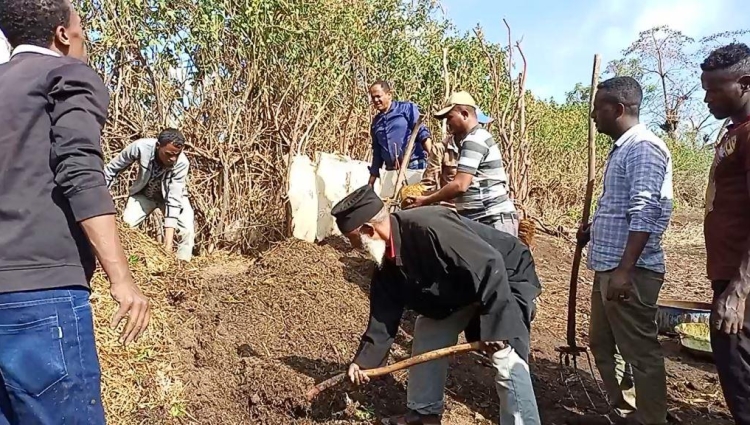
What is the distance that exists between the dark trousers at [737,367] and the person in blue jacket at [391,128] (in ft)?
12.9

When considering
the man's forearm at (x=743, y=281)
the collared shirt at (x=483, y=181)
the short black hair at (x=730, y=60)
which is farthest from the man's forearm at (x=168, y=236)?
the man's forearm at (x=743, y=281)

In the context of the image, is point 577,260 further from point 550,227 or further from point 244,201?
point 550,227

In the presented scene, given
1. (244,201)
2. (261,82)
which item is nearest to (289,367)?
(244,201)

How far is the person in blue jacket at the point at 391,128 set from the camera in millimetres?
6203

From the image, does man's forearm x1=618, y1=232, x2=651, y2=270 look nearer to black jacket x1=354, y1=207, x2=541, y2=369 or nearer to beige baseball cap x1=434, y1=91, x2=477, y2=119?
black jacket x1=354, y1=207, x2=541, y2=369

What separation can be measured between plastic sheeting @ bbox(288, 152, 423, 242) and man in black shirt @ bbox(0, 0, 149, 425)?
513cm

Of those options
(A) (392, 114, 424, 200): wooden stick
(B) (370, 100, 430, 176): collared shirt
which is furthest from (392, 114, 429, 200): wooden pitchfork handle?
(B) (370, 100, 430, 176): collared shirt

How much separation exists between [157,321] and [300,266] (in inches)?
69.7

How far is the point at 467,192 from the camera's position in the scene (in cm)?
417

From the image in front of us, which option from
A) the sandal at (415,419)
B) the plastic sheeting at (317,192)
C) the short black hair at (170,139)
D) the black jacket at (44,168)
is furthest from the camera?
the plastic sheeting at (317,192)

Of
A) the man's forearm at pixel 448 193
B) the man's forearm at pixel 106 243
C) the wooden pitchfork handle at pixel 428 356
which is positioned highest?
the man's forearm at pixel 448 193

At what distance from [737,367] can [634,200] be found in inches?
37.3

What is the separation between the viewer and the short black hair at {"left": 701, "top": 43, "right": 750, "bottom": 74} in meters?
2.61

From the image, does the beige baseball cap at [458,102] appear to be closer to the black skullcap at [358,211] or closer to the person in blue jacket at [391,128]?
the black skullcap at [358,211]
